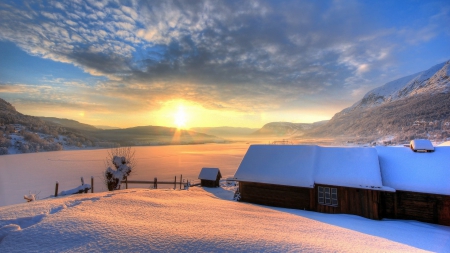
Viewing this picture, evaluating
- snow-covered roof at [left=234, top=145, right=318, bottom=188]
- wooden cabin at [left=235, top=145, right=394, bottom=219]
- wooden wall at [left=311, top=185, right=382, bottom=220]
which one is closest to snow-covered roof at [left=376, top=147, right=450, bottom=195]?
wooden cabin at [left=235, top=145, right=394, bottom=219]

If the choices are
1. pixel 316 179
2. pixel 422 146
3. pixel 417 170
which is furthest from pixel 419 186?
pixel 316 179

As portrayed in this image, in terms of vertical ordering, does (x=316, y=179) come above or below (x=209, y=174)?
above

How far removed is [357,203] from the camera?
13336 millimetres

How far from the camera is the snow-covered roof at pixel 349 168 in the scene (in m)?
13.4

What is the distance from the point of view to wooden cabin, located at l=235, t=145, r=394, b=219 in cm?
1332

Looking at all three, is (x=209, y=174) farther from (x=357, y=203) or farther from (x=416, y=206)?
(x=416, y=206)

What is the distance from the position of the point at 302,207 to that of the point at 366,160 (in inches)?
230

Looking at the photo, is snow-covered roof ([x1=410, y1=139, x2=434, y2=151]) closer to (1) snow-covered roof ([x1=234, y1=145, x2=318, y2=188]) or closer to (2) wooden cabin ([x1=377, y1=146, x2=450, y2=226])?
(2) wooden cabin ([x1=377, y1=146, x2=450, y2=226])

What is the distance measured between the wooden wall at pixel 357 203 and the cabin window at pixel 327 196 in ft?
0.72

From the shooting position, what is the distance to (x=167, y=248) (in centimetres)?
433

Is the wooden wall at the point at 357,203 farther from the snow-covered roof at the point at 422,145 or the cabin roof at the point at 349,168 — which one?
the snow-covered roof at the point at 422,145

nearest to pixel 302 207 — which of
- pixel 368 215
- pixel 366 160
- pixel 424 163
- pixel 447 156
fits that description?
pixel 368 215

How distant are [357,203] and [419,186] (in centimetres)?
364

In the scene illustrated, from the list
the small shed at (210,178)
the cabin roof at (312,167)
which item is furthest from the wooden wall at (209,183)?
the cabin roof at (312,167)
